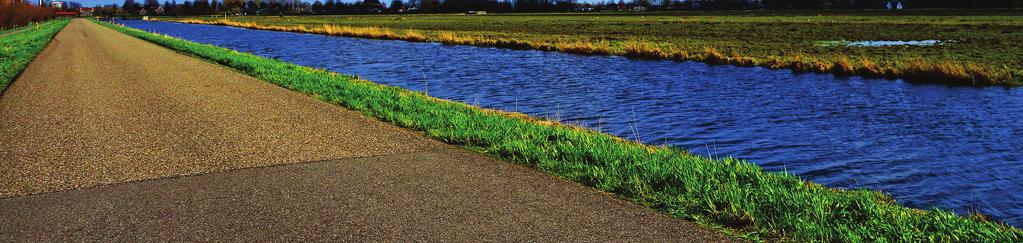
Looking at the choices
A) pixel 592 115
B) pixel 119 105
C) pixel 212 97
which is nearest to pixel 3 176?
pixel 119 105

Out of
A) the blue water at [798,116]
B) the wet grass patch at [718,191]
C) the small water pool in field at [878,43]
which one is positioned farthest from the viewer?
the small water pool in field at [878,43]

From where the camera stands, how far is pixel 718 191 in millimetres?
6645

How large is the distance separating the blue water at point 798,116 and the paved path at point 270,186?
16.2ft

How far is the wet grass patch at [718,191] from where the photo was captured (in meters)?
5.62

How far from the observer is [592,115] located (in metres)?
16.4

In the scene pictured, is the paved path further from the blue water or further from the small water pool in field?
the small water pool in field

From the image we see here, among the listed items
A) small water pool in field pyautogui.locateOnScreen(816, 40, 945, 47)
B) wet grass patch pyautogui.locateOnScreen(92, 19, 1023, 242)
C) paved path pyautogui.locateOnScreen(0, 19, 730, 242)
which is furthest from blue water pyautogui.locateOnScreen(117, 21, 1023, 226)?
small water pool in field pyautogui.locateOnScreen(816, 40, 945, 47)

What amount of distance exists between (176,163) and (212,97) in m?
7.15

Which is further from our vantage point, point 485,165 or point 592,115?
point 592,115

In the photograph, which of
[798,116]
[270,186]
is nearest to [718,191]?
[270,186]

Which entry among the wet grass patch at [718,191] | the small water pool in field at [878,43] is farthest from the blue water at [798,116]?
the small water pool in field at [878,43]

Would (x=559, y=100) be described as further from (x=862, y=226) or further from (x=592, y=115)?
(x=862, y=226)

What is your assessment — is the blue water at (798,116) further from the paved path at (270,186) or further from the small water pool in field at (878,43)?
the small water pool in field at (878,43)

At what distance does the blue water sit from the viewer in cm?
1011
